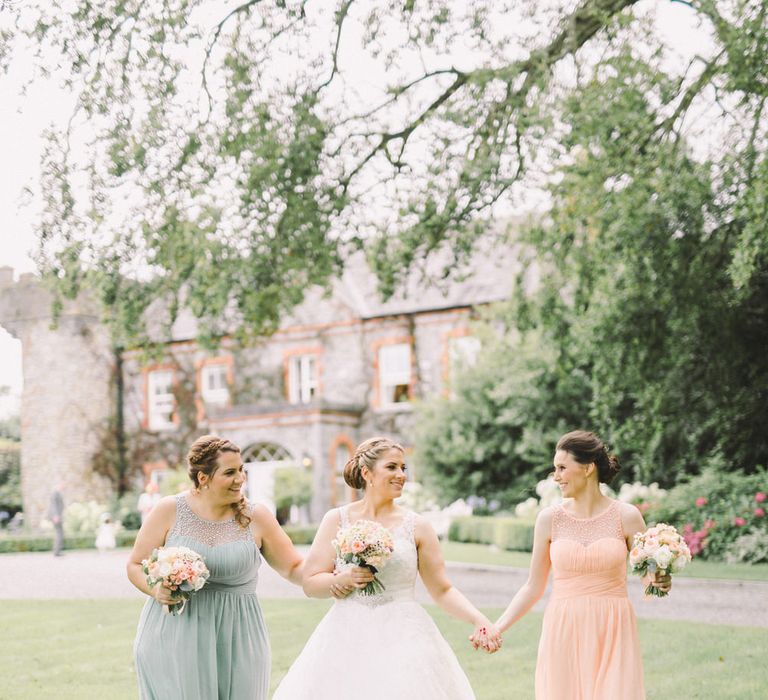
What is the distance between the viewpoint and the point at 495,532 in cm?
2323

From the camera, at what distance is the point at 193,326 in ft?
119

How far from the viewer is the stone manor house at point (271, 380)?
31891 mm

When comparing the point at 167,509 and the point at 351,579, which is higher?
the point at 167,509

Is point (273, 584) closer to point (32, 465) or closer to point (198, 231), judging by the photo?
point (198, 231)

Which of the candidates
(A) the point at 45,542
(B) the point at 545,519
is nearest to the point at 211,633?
(B) the point at 545,519

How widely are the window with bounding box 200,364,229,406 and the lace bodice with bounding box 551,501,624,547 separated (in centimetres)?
3037

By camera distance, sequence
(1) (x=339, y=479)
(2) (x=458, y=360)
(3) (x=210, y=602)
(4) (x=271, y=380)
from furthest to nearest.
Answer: (4) (x=271, y=380) → (1) (x=339, y=479) → (2) (x=458, y=360) → (3) (x=210, y=602)

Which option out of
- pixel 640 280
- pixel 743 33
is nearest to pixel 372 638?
pixel 743 33

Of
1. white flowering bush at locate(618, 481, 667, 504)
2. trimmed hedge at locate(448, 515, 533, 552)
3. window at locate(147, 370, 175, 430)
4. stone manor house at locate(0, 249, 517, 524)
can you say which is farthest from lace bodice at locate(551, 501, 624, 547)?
window at locate(147, 370, 175, 430)

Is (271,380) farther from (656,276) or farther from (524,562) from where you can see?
(656,276)

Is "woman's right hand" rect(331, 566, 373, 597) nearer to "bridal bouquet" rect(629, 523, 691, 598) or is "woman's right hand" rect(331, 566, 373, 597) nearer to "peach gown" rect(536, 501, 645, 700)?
"peach gown" rect(536, 501, 645, 700)

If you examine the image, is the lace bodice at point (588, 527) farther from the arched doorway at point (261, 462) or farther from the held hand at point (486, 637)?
the arched doorway at point (261, 462)

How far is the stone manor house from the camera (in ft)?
105

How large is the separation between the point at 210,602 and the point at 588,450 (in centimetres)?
193
